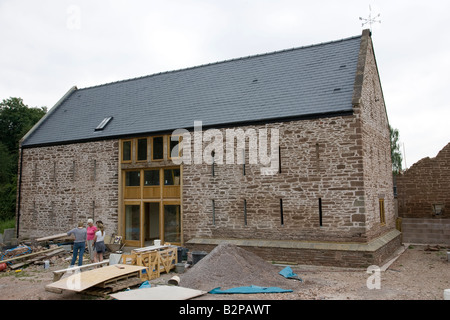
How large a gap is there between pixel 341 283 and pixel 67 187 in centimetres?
1361

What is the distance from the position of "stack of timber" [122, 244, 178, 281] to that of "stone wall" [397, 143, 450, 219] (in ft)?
41.9

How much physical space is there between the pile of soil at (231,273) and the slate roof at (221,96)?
5.54 meters

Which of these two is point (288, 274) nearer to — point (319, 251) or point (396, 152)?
point (319, 251)

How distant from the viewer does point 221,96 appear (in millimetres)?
16453

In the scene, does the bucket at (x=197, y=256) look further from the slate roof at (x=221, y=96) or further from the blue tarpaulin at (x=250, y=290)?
the slate roof at (x=221, y=96)

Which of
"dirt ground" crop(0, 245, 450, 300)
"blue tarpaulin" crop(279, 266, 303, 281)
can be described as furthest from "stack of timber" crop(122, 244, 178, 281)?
"blue tarpaulin" crop(279, 266, 303, 281)

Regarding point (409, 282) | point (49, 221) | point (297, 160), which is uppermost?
point (297, 160)

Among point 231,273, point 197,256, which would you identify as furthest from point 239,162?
point 231,273

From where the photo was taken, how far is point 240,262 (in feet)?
34.4

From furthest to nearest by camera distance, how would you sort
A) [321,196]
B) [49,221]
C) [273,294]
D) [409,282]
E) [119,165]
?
[49,221] → [119,165] → [321,196] → [409,282] → [273,294]

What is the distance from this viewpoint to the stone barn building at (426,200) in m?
17.2
